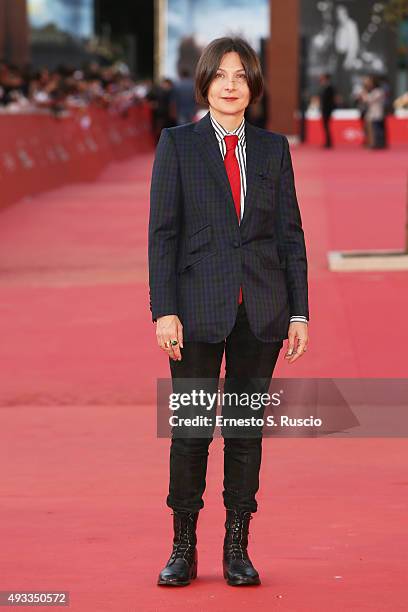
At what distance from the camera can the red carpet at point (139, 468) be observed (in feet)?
18.3

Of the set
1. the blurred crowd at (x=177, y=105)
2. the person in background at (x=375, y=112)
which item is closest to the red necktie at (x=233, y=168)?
the blurred crowd at (x=177, y=105)

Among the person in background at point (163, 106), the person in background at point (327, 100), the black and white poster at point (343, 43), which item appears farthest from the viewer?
the black and white poster at point (343, 43)

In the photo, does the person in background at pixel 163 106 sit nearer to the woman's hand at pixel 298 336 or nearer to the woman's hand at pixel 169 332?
the woman's hand at pixel 298 336

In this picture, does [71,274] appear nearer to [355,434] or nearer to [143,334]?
[143,334]

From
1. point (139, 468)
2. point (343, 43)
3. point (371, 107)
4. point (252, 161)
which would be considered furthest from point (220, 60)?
point (343, 43)

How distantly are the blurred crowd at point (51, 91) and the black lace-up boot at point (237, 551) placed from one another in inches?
721

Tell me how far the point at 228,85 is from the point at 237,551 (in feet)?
5.12

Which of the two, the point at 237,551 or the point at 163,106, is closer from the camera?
the point at 237,551

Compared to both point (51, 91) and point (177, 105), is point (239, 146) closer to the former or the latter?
point (51, 91)

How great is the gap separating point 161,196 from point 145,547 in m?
1.55

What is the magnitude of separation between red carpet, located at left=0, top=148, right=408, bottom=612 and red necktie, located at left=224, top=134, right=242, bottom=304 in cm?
132

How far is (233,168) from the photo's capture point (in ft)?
17.4

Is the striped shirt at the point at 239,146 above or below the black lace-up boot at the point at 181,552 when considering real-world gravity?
above

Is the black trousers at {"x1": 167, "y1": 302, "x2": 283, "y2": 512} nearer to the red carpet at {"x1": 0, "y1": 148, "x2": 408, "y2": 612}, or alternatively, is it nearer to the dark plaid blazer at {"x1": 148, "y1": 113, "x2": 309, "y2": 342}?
the dark plaid blazer at {"x1": 148, "y1": 113, "x2": 309, "y2": 342}
